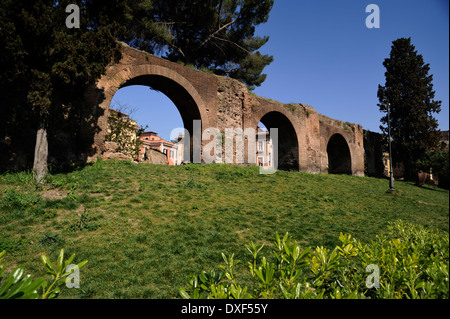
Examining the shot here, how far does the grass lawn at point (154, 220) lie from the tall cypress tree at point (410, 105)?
16120 millimetres

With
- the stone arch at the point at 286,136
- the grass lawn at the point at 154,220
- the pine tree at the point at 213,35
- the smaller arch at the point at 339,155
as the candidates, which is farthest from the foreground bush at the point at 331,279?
the smaller arch at the point at 339,155

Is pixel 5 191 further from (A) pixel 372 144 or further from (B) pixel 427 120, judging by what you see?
(A) pixel 372 144

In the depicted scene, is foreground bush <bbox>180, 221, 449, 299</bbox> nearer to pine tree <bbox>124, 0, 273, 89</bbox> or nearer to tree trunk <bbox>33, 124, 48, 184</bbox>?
tree trunk <bbox>33, 124, 48, 184</bbox>

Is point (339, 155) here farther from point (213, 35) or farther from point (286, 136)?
point (213, 35)

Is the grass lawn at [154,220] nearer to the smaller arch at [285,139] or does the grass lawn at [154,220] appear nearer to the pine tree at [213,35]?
the smaller arch at [285,139]

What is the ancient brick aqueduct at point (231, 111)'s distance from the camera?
10.4 m

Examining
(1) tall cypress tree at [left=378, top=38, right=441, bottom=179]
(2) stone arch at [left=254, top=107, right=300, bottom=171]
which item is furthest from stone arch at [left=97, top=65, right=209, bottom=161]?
(1) tall cypress tree at [left=378, top=38, right=441, bottom=179]

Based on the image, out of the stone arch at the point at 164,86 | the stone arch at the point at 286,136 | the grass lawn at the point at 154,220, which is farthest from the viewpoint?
the stone arch at the point at 286,136

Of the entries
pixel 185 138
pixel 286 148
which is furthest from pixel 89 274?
pixel 286 148

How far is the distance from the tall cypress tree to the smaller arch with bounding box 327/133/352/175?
14.7 feet

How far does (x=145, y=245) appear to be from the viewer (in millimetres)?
4465

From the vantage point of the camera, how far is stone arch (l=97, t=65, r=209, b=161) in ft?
33.6

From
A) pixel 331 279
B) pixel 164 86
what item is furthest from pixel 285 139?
pixel 331 279

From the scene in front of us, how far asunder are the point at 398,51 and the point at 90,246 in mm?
29944
